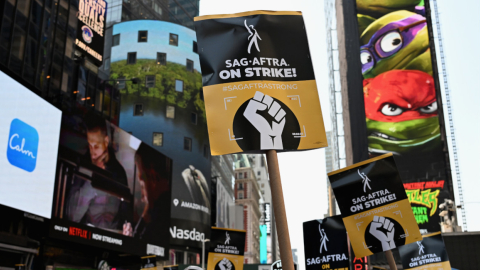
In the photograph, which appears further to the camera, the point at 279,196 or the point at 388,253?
the point at 388,253

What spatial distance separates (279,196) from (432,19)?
61.5 metres

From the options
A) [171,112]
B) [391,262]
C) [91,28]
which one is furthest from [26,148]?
[171,112]

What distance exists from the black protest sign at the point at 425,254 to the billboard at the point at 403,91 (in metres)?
38.8

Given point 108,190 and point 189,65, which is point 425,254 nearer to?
point 108,190

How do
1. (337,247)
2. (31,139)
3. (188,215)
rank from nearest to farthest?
(337,247), (31,139), (188,215)

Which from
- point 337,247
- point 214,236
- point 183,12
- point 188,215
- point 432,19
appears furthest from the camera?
point 183,12

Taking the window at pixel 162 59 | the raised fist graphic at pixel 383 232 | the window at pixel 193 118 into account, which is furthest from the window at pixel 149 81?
the raised fist graphic at pixel 383 232

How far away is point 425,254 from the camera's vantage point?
47.1 feet

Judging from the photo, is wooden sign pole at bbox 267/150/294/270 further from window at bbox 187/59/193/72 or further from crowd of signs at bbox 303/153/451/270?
window at bbox 187/59/193/72

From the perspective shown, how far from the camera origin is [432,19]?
200 feet

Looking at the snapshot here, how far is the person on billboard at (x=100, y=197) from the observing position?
96.1 ft

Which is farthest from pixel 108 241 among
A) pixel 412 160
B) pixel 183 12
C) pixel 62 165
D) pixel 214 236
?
pixel 183 12

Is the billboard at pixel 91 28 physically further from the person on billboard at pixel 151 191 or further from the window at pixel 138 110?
the window at pixel 138 110

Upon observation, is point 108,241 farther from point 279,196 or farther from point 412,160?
point 412,160
